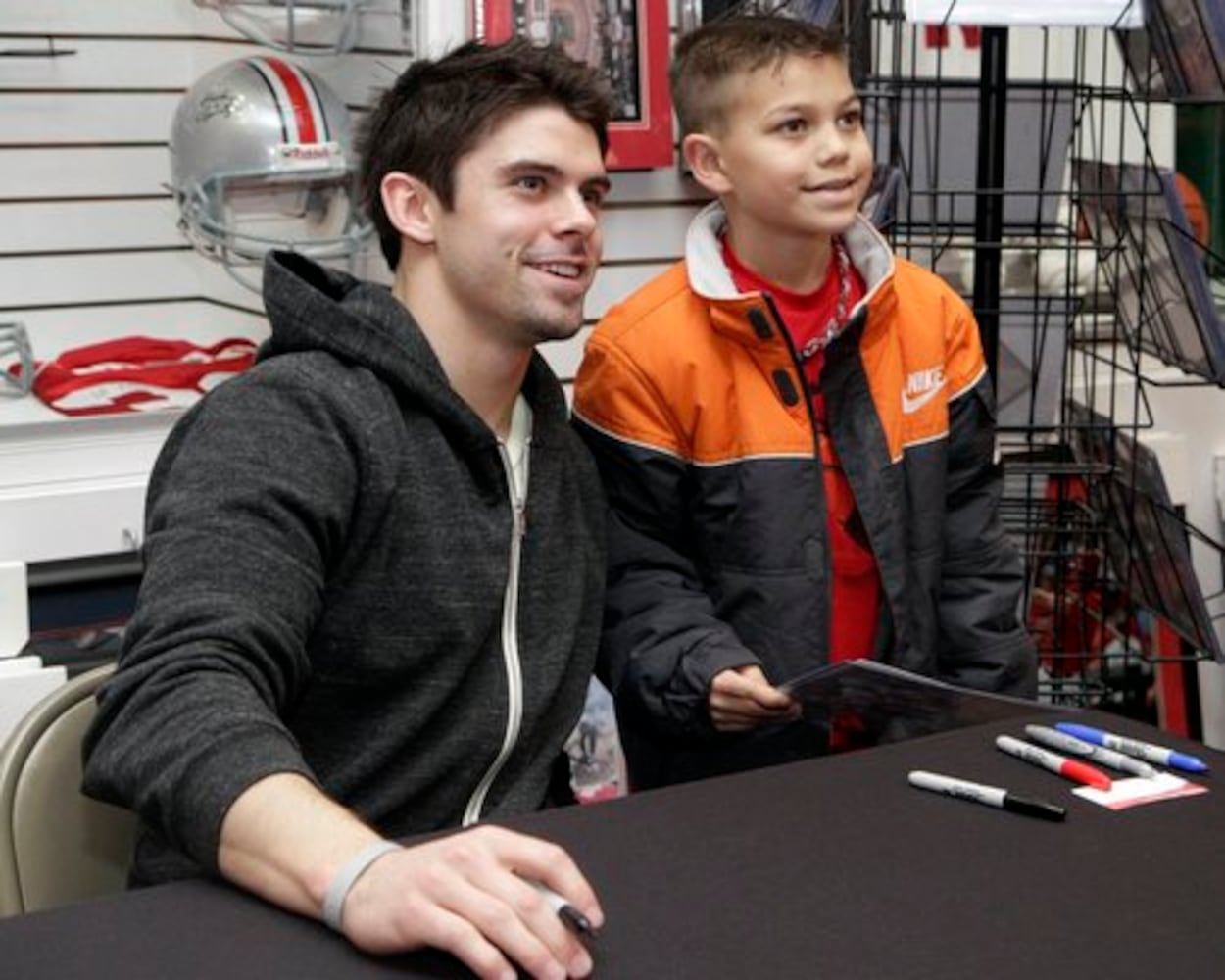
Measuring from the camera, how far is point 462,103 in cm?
163

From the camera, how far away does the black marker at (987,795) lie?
Answer: 1.15m

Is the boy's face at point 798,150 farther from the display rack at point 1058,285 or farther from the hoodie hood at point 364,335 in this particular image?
the hoodie hood at point 364,335

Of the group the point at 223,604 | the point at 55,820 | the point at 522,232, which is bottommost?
the point at 55,820

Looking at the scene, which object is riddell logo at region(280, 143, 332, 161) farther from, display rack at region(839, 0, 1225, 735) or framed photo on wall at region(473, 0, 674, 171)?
display rack at region(839, 0, 1225, 735)

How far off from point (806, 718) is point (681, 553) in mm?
297

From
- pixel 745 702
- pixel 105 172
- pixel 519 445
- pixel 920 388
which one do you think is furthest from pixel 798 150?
pixel 105 172

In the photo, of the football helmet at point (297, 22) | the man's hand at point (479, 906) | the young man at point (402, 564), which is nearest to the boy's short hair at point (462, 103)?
the young man at point (402, 564)

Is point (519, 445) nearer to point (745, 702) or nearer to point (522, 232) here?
point (522, 232)

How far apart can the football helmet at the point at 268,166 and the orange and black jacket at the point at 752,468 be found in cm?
80

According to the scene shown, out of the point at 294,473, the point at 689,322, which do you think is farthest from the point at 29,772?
the point at 689,322

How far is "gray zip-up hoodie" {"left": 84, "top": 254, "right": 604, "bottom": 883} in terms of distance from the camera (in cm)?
125

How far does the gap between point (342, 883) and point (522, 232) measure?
2.51 ft

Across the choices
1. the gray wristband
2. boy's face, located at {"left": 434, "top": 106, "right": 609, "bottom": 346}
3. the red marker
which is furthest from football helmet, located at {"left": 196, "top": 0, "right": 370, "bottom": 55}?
the gray wristband

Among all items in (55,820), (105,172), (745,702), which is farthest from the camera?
(105,172)
